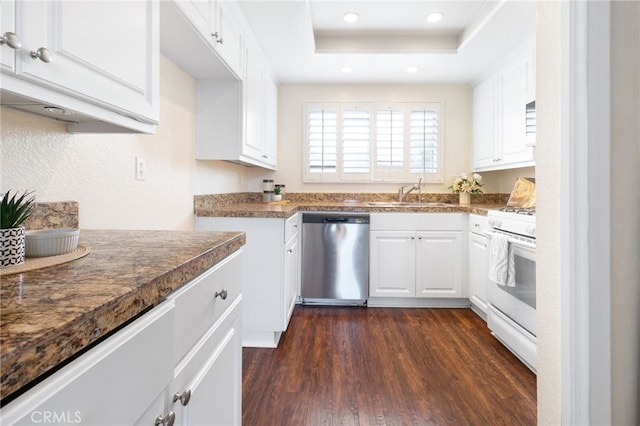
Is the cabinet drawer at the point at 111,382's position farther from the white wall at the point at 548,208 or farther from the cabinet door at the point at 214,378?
the white wall at the point at 548,208

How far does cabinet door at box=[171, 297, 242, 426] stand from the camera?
72 centimetres

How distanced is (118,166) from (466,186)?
3015mm

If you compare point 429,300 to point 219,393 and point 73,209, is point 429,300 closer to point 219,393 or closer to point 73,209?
point 219,393

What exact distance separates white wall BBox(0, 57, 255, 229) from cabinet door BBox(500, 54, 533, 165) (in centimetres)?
247

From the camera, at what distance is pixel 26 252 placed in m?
0.76

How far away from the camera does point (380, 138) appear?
364 cm

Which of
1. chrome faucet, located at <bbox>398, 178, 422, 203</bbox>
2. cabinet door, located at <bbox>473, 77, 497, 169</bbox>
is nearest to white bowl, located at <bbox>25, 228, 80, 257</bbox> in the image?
chrome faucet, located at <bbox>398, 178, 422, 203</bbox>

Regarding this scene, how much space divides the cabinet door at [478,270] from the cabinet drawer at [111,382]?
8.37 feet

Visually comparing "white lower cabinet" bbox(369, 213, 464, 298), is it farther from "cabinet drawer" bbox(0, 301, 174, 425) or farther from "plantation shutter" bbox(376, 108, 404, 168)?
"cabinet drawer" bbox(0, 301, 174, 425)

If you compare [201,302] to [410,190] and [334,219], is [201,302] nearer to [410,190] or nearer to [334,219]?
[334,219]

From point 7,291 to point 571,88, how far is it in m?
1.22

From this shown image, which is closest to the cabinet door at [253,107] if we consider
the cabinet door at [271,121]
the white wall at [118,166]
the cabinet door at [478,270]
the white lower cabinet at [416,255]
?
the cabinet door at [271,121]

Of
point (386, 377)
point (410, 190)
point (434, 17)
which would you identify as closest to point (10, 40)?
point (386, 377)

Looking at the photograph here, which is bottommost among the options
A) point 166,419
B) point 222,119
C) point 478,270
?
point 478,270
